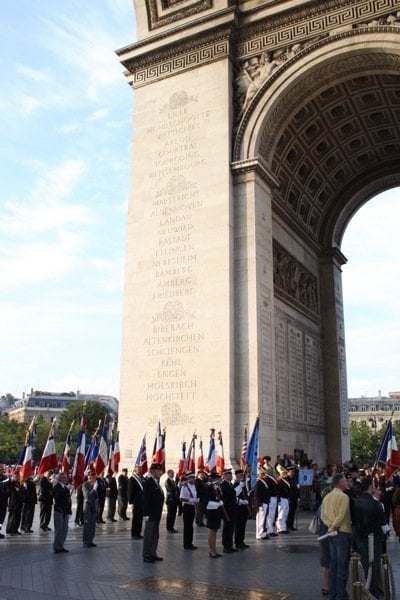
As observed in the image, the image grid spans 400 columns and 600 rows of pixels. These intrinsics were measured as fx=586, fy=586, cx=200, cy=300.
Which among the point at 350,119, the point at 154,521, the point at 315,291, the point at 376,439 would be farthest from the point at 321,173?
the point at 376,439

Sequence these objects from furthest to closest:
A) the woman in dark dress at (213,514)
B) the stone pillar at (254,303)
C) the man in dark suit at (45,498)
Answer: the stone pillar at (254,303) < the man in dark suit at (45,498) < the woman in dark dress at (213,514)

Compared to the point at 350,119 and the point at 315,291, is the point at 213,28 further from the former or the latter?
the point at 315,291

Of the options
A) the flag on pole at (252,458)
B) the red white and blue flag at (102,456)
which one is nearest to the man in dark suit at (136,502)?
the red white and blue flag at (102,456)

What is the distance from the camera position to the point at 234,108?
2166cm

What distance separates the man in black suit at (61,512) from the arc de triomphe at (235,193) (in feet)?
22.8

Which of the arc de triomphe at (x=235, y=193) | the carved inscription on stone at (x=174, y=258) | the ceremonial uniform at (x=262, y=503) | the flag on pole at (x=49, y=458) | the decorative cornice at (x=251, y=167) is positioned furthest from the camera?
the decorative cornice at (x=251, y=167)

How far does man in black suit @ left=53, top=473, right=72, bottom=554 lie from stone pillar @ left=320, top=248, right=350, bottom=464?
1588 centimetres

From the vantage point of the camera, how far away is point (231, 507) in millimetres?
11734

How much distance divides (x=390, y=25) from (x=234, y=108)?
5.86 meters

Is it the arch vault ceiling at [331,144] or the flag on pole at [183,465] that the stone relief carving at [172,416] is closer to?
the flag on pole at [183,465]

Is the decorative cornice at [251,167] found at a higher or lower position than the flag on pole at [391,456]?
higher

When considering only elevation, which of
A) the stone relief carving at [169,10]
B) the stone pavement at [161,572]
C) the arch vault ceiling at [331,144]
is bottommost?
the stone pavement at [161,572]

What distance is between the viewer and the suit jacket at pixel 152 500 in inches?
423

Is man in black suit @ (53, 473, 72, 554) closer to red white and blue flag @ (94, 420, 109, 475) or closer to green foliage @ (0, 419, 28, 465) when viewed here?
red white and blue flag @ (94, 420, 109, 475)
